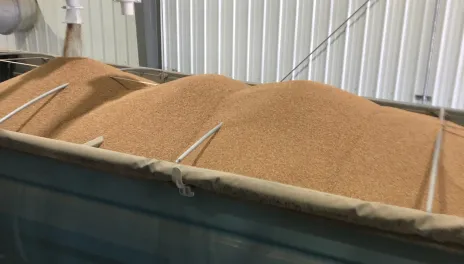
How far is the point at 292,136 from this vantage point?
0.85 m

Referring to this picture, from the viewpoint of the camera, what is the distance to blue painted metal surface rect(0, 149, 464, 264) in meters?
0.64

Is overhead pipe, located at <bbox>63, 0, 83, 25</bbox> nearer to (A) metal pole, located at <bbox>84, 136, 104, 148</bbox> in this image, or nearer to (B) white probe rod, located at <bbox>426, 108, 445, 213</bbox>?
(A) metal pole, located at <bbox>84, 136, 104, 148</bbox>

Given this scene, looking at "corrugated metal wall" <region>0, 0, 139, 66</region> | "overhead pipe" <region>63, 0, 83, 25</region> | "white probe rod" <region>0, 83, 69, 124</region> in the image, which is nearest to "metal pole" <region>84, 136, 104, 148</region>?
"white probe rod" <region>0, 83, 69, 124</region>

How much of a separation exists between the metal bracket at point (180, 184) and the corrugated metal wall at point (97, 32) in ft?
6.54

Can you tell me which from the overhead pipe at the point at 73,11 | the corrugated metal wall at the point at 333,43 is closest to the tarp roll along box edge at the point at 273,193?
the overhead pipe at the point at 73,11

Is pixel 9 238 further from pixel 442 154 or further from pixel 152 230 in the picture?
pixel 442 154

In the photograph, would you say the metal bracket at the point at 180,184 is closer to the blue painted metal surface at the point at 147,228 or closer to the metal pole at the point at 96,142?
the blue painted metal surface at the point at 147,228

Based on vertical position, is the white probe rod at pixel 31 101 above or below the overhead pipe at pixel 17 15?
below

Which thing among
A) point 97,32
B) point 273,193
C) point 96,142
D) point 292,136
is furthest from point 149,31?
point 273,193

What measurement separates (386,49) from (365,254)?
140 centimetres

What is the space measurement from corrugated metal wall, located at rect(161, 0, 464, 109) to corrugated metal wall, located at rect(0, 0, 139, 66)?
13.6 inches

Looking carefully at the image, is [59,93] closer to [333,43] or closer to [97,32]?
[333,43]

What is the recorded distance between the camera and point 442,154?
812 millimetres

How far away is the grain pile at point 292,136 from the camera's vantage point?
75cm
